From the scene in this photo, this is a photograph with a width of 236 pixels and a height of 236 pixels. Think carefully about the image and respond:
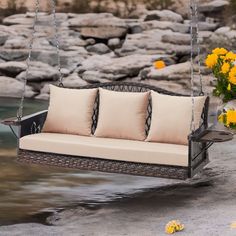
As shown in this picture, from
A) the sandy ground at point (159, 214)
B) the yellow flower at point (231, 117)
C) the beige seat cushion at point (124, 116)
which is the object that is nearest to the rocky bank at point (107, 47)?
the sandy ground at point (159, 214)

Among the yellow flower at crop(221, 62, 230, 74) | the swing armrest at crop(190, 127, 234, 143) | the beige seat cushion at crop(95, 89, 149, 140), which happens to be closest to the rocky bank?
the yellow flower at crop(221, 62, 230, 74)

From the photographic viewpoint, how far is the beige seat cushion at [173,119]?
227 inches

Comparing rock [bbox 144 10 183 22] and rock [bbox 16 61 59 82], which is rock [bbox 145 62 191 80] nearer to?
rock [bbox 16 61 59 82]

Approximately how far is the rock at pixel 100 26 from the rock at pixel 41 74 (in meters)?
2.56

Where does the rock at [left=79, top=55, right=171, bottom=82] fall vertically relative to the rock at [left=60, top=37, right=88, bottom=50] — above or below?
below

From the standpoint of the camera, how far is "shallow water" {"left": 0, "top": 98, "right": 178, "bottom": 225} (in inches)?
219

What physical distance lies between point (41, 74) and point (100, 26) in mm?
3230

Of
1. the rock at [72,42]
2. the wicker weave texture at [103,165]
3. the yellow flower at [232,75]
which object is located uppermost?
the yellow flower at [232,75]

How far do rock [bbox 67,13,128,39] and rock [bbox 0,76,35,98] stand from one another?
3.43 meters

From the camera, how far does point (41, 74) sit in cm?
1455

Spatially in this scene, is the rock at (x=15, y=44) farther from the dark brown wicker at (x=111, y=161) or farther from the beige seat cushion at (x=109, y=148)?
the beige seat cushion at (x=109, y=148)

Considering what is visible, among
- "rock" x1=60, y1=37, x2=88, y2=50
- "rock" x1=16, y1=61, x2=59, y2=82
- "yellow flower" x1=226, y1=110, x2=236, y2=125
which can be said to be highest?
"yellow flower" x1=226, y1=110, x2=236, y2=125

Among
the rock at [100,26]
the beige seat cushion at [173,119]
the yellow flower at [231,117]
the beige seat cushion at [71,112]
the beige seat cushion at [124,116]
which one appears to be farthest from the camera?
the rock at [100,26]

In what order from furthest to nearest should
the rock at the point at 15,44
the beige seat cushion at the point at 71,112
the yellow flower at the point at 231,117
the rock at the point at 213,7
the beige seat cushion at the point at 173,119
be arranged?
the rock at the point at 213,7
the rock at the point at 15,44
the beige seat cushion at the point at 71,112
the beige seat cushion at the point at 173,119
the yellow flower at the point at 231,117
